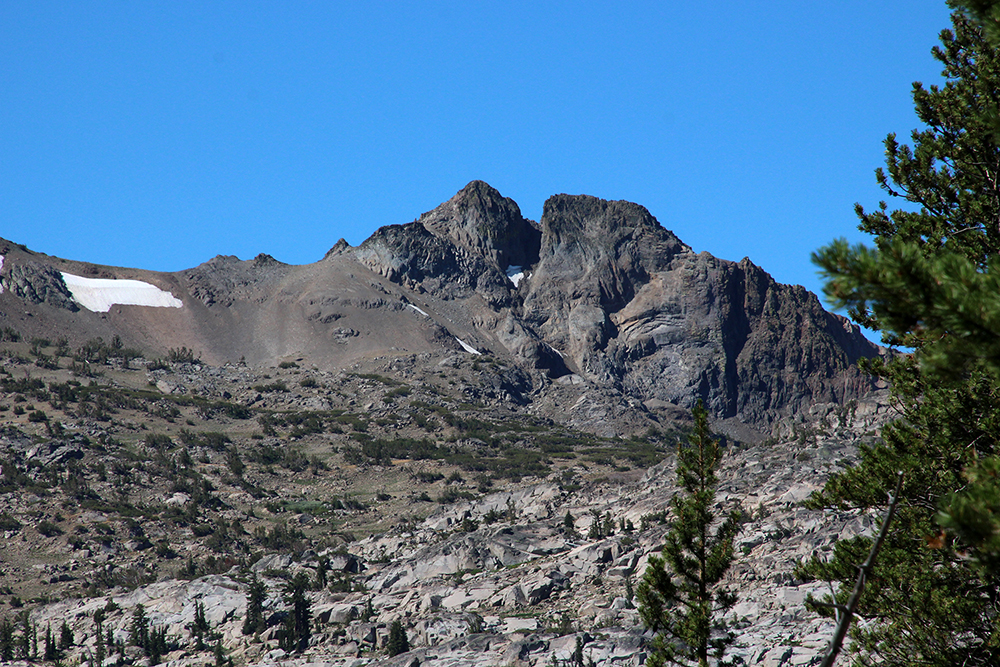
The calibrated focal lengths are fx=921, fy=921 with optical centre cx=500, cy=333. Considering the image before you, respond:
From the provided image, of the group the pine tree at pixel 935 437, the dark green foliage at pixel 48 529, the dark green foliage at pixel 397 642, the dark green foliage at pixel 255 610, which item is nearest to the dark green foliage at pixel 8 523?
the dark green foliage at pixel 48 529

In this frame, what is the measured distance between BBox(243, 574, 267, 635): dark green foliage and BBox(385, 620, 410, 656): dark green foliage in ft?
36.4

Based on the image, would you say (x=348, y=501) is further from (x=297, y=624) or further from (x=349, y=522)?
(x=297, y=624)

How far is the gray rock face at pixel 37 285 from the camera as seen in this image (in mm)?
186375

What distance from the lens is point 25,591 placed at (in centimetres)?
7681

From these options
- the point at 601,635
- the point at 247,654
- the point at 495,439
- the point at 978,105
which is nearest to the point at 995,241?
the point at 978,105

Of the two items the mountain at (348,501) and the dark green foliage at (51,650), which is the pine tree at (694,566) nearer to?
the mountain at (348,501)

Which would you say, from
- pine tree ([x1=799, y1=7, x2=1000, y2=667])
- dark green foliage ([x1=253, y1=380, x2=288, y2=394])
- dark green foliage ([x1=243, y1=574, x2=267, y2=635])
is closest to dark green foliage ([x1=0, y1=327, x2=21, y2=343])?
dark green foliage ([x1=253, y1=380, x2=288, y2=394])

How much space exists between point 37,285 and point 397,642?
544ft

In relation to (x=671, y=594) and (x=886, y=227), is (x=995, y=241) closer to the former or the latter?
(x=886, y=227)

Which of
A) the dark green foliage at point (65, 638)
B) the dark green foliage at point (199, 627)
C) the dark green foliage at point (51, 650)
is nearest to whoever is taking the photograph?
the dark green foliage at point (51, 650)

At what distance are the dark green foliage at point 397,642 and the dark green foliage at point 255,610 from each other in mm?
11098

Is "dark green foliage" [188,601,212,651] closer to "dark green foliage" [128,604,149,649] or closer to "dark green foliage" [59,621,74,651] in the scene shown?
"dark green foliage" [128,604,149,649]

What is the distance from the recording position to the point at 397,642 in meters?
52.7

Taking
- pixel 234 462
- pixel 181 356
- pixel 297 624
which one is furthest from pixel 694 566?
pixel 181 356
